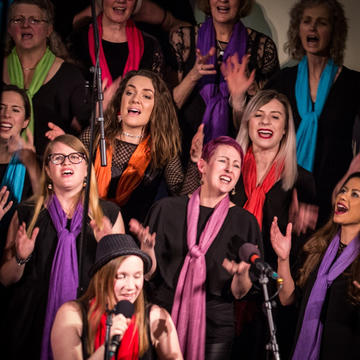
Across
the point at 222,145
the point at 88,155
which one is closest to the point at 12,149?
the point at 88,155

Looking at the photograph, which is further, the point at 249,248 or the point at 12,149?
the point at 12,149

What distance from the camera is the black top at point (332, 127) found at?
457 cm

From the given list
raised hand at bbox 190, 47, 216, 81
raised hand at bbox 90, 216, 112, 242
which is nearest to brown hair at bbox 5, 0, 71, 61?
raised hand at bbox 190, 47, 216, 81

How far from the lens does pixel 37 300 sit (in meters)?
4.02

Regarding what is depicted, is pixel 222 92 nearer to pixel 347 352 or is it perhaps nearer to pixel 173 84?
pixel 173 84

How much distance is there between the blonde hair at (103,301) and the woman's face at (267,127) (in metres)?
1.42

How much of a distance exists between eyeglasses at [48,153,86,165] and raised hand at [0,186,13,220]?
368mm

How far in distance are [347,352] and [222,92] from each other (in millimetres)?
1989

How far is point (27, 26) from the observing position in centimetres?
432

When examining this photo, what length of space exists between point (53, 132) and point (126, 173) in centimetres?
57

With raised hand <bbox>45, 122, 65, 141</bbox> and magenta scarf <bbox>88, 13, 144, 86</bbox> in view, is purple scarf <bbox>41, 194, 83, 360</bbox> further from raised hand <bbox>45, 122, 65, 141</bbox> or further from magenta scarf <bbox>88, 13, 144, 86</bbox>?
magenta scarf <bbox>88, 13, 144, 86</bbox>

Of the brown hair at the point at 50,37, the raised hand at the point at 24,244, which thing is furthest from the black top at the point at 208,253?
the brown hair at the point at 50,37

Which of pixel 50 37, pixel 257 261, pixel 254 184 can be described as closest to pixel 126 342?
pixel 257 261

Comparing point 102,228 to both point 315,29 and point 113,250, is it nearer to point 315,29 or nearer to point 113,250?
point 113,250
